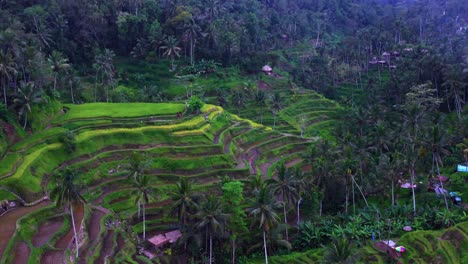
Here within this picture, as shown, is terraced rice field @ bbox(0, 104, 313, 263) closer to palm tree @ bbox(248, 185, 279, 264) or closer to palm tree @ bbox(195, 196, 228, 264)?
palm tree @ bbox(195, 196, 228, 264)

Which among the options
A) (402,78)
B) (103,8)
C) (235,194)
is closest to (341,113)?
(402,78)

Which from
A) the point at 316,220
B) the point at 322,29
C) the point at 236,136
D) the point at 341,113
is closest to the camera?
the point at 316,220

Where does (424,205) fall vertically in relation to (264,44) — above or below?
below

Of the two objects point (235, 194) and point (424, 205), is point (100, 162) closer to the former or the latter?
point (235, 194)

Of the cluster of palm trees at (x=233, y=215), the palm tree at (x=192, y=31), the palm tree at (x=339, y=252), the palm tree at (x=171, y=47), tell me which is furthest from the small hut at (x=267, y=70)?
the palm tree at (x=339, y=252)

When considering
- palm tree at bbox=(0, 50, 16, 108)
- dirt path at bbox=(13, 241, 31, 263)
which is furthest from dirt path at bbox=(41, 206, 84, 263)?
palm tree at bbox=(0, 50, 16, 108)

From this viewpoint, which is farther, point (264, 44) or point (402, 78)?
point (264, 44)

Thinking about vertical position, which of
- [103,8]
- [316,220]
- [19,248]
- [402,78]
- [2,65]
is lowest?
[316,220]
